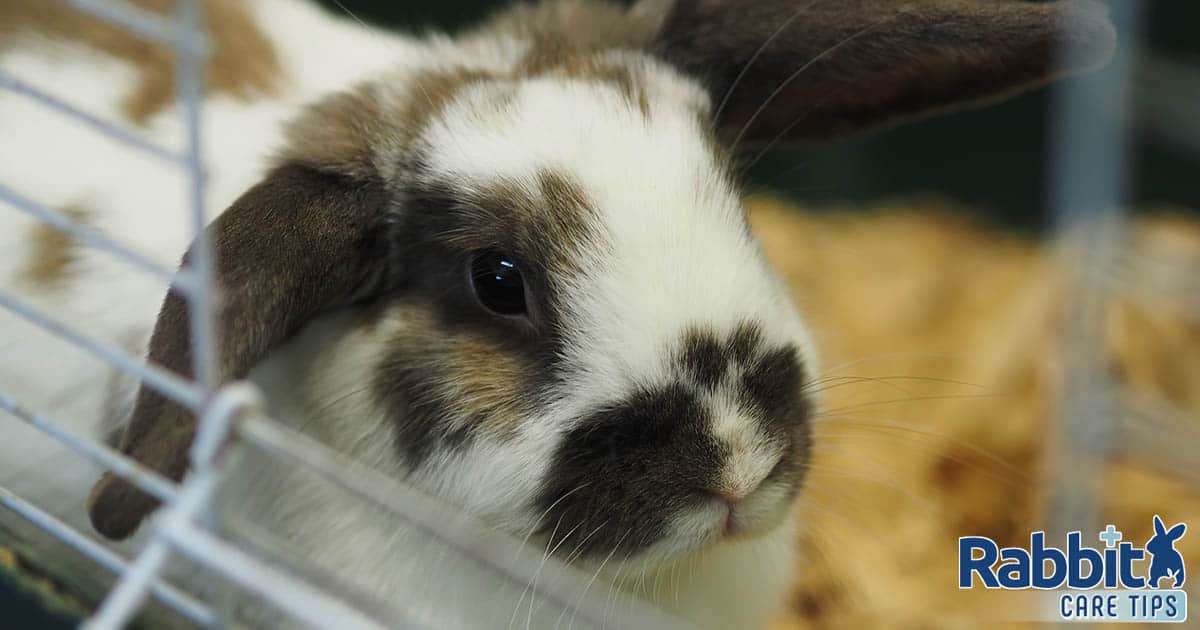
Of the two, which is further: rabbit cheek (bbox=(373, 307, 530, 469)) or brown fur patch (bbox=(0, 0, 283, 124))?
brown fur patch (bbox=(0, 0, 283, 124))

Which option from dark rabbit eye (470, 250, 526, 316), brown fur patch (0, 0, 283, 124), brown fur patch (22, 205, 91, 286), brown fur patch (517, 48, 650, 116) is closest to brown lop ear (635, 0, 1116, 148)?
brown fur patch (517, 48, 650, 116)

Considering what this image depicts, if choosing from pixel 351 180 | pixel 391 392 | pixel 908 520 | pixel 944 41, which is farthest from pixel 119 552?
pixel 908 520

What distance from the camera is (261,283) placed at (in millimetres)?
1228

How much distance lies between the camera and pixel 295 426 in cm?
140

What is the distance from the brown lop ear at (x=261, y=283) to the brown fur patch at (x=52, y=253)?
12.4 inches

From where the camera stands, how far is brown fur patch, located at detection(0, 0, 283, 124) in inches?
65.5

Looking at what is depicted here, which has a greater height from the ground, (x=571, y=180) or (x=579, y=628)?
(x=571, y=180)

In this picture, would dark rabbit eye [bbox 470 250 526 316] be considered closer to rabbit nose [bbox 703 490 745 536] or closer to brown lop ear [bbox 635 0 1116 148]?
rabbit nose [bbox 703 490 745 536]

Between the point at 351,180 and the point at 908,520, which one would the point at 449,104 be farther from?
the point at 908,520

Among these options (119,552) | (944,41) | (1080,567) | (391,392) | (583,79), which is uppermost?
(944,41)

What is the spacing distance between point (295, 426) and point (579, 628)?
1.21 feet

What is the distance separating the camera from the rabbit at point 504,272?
1222mm

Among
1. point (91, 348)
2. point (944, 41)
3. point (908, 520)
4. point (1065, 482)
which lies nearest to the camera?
point (91, 348)

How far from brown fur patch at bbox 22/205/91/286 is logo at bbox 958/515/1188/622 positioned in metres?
1.15
